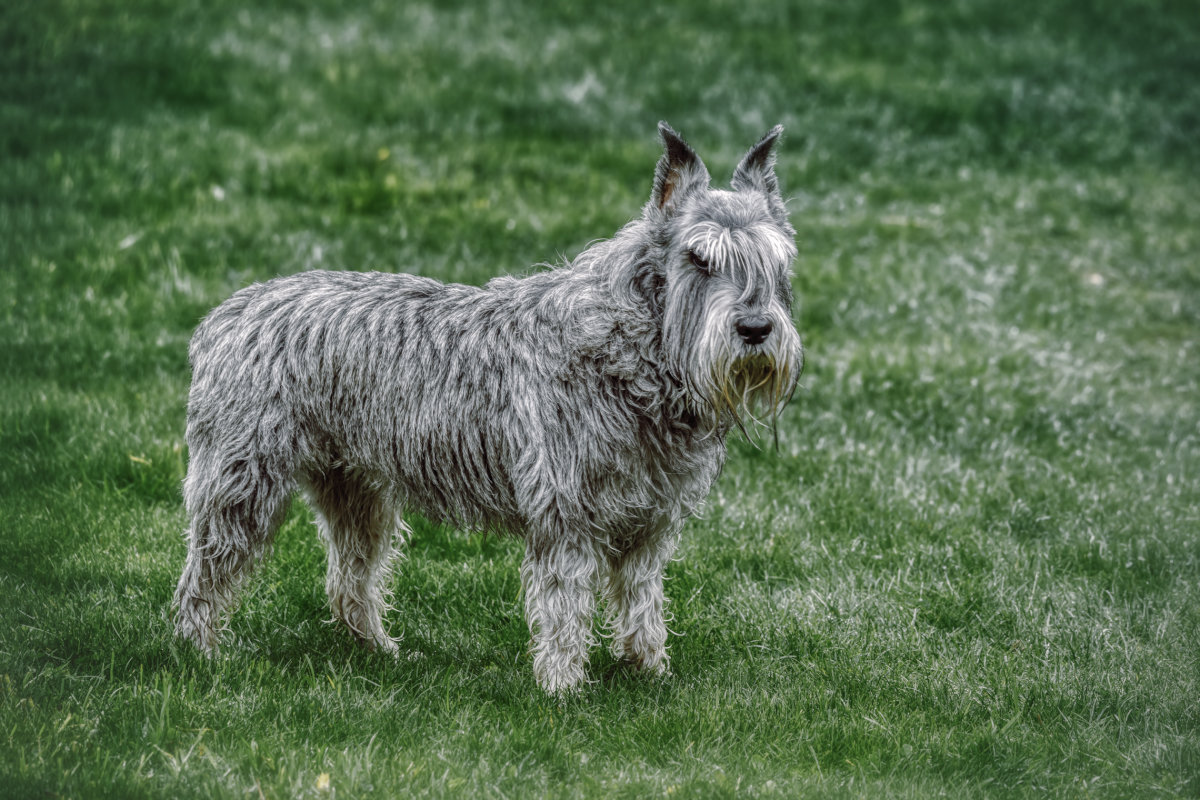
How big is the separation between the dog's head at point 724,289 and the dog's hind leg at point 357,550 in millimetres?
1840

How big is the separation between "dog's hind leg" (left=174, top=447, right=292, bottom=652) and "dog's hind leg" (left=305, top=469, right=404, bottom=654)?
0.40 metres

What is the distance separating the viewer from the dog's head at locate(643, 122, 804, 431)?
455cm

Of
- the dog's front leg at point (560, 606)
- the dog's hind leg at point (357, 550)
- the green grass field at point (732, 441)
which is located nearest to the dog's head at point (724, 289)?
the dog's front leg at point (560, 606)

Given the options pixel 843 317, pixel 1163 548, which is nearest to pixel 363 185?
pixel 843 317

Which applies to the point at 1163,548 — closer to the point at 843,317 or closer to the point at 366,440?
the point at 843,317

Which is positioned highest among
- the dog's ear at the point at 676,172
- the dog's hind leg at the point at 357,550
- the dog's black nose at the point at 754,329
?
the dog's ear at the point at 676,172

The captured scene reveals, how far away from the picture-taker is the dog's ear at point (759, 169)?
497 cm

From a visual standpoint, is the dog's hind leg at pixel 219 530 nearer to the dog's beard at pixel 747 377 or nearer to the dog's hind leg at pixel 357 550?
the dog's hind leg at pixel 357 550

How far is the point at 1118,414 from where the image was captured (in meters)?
8.81

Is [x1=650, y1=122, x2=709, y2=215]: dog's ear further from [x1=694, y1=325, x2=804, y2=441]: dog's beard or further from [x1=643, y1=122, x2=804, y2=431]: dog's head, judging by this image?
[x1=694, y1=325, x2=804, y2=441]: dog's beard

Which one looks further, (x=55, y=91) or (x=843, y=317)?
(x=55, y=91)

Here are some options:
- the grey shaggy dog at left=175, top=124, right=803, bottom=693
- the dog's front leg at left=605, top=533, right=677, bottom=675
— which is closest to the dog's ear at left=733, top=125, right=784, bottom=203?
the grey shaggy dog at left=175, top=124, right=803, bottom=693

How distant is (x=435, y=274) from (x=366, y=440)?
4762 millimetres

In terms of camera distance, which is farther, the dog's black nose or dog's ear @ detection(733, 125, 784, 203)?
dog's ear @ detection(733, 125, 784, 203)
